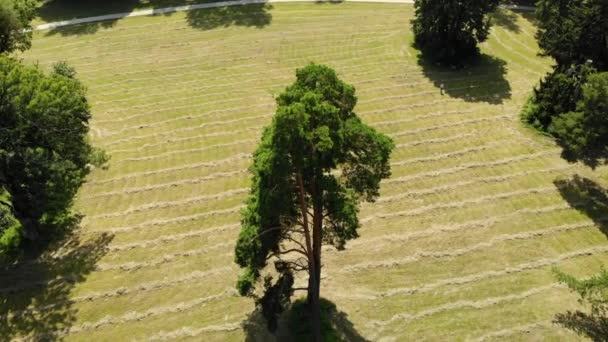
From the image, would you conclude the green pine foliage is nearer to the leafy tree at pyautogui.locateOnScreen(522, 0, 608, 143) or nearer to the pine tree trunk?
the leafy tree at pyautogui.locateOnScreen(522, 0, 608, 143)

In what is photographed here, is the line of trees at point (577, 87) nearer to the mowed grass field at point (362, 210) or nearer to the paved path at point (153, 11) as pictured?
the mowed grass field at point (362, 210)

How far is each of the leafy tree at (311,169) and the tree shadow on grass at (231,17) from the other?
138 feet

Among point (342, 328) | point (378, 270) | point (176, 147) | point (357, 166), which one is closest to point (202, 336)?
point (342, 328)

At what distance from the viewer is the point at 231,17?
62500mm

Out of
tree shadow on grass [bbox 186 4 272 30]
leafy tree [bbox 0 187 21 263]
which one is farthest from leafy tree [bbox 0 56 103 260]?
tree shadow on grass [bbox 186 4 272 30]

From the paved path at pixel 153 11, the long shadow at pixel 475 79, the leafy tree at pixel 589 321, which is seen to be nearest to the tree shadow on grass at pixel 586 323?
the leafy tree at pixel 589 321

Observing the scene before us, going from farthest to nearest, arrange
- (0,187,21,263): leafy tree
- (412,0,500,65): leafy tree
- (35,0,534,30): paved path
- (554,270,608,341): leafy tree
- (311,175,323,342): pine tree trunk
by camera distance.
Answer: (35,0,534,30): paved path → (412,0,500,65): leafy tree → (0,187,21,263): leafy tree → (554,270,608,341): leafy tree → (311,175,323,342): pine tree trunk

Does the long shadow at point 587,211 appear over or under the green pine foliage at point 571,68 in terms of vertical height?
under

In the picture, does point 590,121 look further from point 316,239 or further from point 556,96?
point 316,239

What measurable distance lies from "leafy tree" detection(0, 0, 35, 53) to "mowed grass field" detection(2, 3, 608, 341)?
773cm

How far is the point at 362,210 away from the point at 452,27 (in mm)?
24604

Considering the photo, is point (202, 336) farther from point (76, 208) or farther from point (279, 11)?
point (279, 11)

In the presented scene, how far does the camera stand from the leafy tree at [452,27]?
47750mm

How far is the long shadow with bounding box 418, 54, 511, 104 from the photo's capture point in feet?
153
